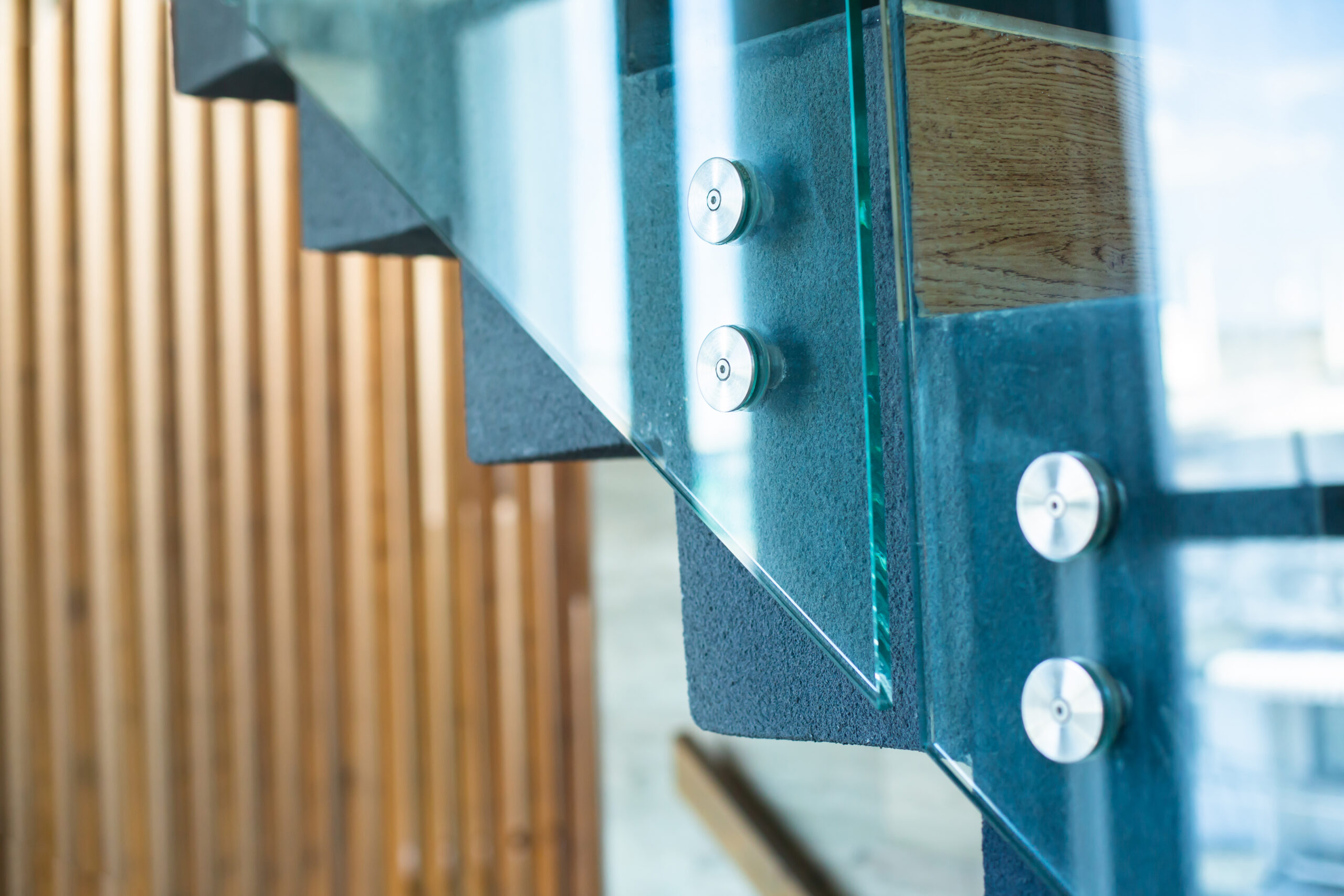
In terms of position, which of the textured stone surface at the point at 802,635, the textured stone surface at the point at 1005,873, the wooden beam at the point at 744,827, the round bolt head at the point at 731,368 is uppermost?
the round bolt head at the point at 731,368

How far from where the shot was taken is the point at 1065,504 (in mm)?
461

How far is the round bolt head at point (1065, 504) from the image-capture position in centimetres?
45

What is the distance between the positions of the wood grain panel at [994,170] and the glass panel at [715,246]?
0.03 meters

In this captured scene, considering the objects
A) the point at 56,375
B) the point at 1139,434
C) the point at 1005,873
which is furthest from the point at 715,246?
the point at 56,375

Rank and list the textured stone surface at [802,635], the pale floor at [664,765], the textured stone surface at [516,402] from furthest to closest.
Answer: the pale floor at [664,765], the textured stone surface at [516,402], the textured stone surface at [802,635]

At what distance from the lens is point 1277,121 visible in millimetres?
400

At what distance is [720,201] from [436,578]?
2.32 meters

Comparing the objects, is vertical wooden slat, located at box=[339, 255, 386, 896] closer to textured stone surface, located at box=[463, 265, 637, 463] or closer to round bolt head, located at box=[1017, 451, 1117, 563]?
textured stone surface, located at box=[463, 265, 637, 463]

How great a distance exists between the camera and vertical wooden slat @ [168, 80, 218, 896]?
8.93 ft

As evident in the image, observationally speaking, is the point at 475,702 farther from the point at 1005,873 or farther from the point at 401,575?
the point at 1005,873

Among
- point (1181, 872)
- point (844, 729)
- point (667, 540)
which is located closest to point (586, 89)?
point (844, 729)

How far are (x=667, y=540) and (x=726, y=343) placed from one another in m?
2.24

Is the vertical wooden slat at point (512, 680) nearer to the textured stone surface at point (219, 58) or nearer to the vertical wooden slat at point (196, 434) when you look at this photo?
the vertical wooden slat at point (196, 434)

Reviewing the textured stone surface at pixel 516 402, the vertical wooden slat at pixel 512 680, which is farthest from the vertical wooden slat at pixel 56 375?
the textured stone surface at pixel 516 402
